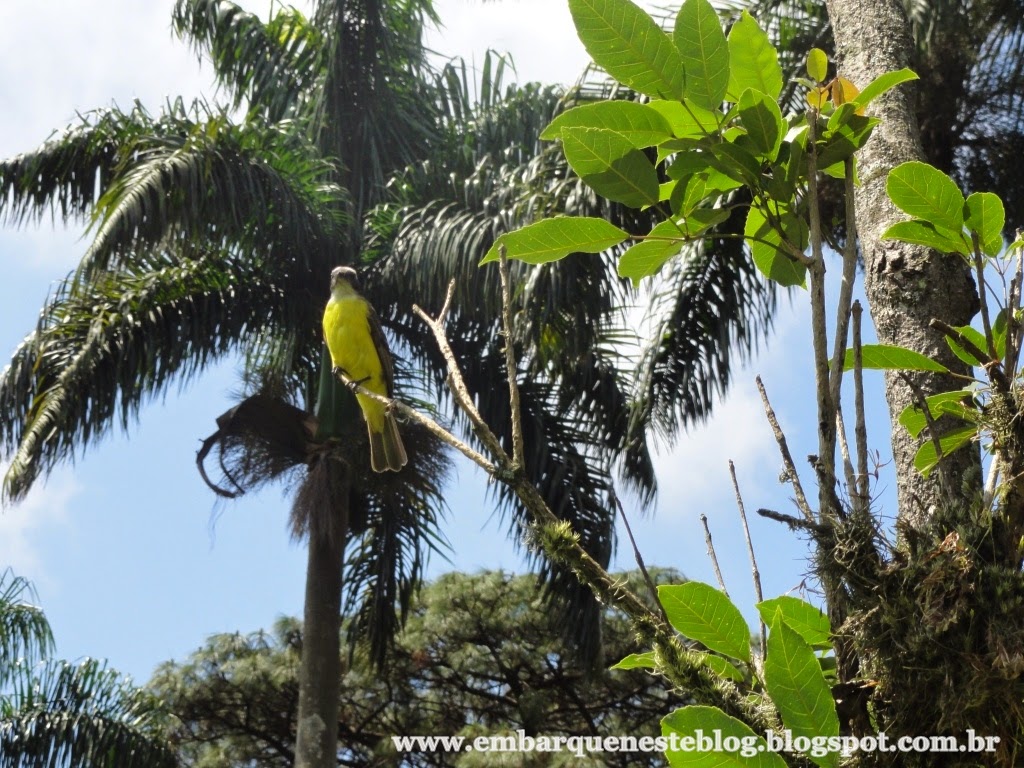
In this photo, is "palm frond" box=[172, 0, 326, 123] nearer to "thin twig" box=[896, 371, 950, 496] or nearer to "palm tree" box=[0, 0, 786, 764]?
"palm tree" box=[0, 0, 786, 764]

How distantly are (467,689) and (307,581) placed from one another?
3537 millimetres

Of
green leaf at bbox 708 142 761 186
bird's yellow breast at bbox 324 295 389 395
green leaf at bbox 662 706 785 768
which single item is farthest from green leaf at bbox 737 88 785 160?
bird's yellow breast at bbox 324 295 389 395

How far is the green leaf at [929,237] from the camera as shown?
1.52 meters

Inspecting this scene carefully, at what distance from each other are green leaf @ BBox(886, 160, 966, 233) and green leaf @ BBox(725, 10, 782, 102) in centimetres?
19

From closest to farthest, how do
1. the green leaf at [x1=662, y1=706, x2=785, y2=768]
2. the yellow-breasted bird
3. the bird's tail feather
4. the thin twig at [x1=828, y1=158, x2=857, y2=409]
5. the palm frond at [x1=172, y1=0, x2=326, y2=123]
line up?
the green leaf at [x1=662, y1=706, x2=785, y2=768]
the thin twig at [x1=828, y1=158, x2=857, y2=409]
the bird's tail feather
the yellow-breasted bird
the palm frond at [x1=172, y1=0, x2=326, y2=123]

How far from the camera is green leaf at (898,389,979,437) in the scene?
142 centimetres

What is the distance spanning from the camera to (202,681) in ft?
42.4

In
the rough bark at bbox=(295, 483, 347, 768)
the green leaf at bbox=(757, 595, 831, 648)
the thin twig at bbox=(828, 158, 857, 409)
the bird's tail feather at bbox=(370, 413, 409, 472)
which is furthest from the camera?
the rough bark at bbox=(295, 483, 347, 768)

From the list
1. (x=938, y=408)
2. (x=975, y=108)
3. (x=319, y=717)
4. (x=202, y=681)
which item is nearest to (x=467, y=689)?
(x=202, y=681)

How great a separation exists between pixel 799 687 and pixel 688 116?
68 cm

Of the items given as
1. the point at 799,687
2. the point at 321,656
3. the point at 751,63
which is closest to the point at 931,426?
the point at 799,687

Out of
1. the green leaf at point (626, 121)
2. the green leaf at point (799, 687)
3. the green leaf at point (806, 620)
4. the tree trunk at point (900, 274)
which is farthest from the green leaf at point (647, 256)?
the green leaf at point (799, 687)

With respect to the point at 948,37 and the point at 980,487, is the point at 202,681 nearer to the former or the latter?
the point at 948,37

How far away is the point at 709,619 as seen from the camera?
1.34 meters
